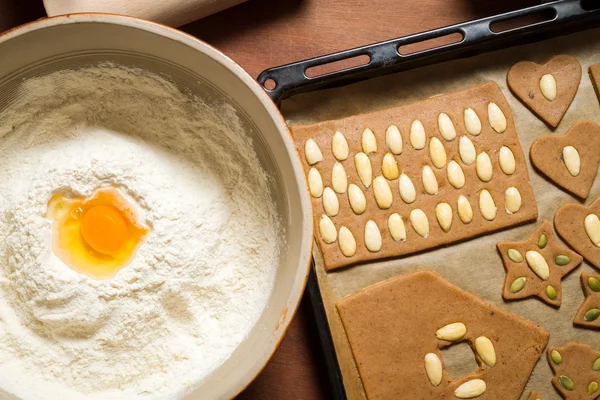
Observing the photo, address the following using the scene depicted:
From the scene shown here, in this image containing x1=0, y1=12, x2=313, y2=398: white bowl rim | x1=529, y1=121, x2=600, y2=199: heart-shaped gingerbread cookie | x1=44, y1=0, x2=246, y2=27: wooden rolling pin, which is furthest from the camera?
x1=529, y1=121, x2=600, y2=199: heart-shaped gingerbread cookie

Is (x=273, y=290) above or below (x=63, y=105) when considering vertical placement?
below

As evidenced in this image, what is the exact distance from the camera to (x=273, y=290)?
0.94 metres

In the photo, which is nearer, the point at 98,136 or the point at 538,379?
the point at 98,136

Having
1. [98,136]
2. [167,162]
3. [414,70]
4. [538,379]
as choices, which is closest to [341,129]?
[414,70]

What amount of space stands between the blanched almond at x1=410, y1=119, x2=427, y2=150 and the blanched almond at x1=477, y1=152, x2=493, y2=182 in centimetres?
12

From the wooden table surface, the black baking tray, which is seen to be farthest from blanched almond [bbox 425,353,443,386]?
the wooden table surface

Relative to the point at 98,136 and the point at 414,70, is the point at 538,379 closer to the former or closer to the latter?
the point at 414,70

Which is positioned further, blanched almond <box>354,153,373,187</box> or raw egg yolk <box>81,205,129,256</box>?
blanched almond <box>354,153,373,187</box>

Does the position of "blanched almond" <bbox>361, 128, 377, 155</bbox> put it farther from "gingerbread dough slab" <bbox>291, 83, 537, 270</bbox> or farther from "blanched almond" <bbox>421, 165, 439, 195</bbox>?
"blanched almond" <bbox>421, 165, 439, 195</bbox>

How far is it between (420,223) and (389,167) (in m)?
0.13

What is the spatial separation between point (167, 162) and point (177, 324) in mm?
292

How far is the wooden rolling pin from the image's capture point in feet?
3.35

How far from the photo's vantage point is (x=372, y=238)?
109cm

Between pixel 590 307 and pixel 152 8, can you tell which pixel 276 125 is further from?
pixel 590 307
